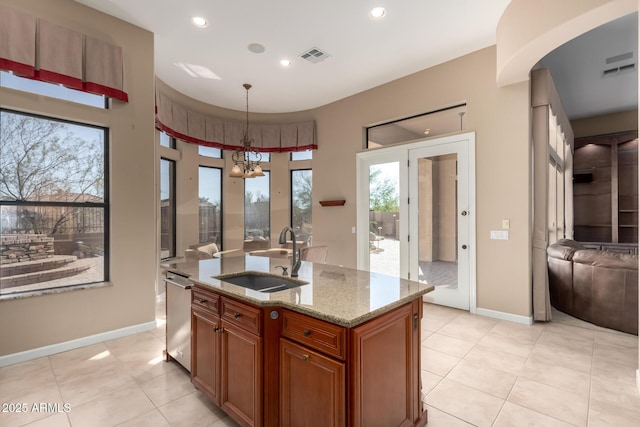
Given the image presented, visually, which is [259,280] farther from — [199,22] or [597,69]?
[597,69]

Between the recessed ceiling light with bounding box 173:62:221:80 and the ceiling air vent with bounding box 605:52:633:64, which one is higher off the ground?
the recessed ceiling light with bounding box 173:62:221:80

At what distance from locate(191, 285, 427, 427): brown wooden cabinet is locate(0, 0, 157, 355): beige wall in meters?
1.88

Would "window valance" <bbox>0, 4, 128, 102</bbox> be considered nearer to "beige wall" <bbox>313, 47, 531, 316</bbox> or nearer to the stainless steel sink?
the stainless steel sink

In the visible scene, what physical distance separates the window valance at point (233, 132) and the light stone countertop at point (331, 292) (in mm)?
3519

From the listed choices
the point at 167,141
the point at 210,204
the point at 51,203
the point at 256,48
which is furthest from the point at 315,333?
the point at 210,204

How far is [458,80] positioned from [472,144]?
3.00 ft

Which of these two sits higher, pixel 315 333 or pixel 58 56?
pixel 58 56

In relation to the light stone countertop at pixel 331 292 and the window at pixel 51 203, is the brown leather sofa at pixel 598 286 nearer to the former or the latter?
the light stone countertop at pixel 331 292

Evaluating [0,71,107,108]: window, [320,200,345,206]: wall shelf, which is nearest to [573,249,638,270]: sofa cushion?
[320,200,345,206]: wall shelf

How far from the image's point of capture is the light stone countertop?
1483mm

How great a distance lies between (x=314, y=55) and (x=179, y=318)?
3530mm

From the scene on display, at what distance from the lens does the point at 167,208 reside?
5422mm

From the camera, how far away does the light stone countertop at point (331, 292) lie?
1483 millimetres

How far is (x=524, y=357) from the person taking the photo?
2.84m
